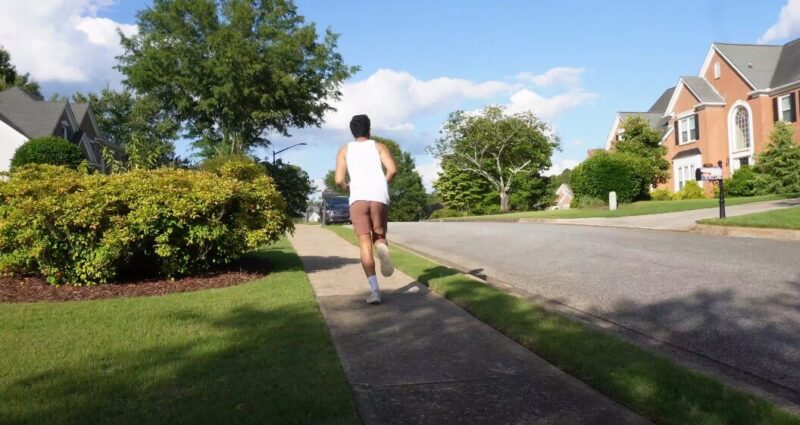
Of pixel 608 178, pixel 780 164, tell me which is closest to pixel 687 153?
pixel 608 178

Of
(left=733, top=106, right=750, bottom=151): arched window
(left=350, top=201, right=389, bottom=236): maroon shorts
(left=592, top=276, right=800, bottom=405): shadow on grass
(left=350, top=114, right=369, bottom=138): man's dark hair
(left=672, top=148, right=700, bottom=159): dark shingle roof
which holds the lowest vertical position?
(left=592, top=276, right=800, bottom=405): shadow on grass

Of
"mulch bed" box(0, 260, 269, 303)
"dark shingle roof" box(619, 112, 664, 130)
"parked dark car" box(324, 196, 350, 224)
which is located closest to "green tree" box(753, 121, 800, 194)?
"parked dark car" box(324, 196, 350, 224)

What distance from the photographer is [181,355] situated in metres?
4.12

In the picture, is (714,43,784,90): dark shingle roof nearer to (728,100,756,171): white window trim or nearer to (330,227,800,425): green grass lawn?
A: (728,100,756,171): white window trim

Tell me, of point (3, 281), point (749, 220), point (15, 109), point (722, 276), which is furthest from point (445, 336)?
point (15, 109)

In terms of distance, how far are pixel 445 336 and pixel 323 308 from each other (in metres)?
1.58

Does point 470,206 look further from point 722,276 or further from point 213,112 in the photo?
point 722,276

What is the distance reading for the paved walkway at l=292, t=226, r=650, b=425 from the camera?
3088 millimetres

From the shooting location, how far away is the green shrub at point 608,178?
31250 millimetres

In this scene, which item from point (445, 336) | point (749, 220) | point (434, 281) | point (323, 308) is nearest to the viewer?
point (445, 336)

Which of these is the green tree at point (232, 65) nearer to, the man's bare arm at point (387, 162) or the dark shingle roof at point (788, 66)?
the dark shingle roof at point (788, 66)

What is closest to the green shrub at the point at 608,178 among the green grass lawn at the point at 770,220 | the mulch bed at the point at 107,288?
the green grass lawn at the point at 770,220

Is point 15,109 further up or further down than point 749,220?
further up

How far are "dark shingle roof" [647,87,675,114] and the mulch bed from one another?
4787cm
